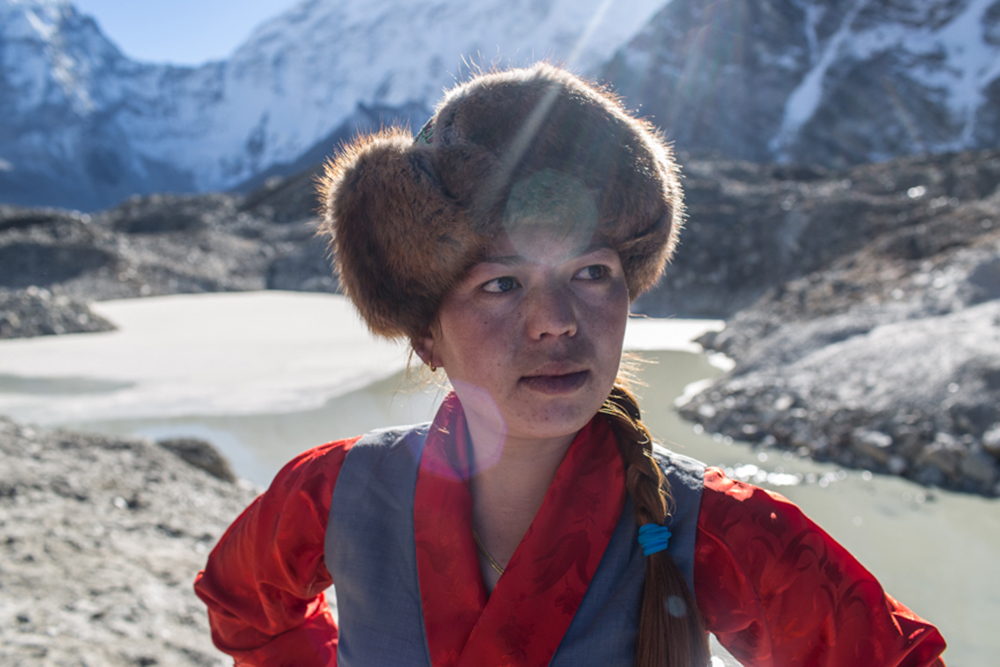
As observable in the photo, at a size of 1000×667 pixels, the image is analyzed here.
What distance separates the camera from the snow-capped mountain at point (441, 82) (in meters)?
34.8

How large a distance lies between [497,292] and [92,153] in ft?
254

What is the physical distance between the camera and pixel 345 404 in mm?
4926

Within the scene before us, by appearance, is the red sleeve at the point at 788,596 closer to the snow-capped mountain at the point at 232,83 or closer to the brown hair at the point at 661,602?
the brown hair at the point at 661,602

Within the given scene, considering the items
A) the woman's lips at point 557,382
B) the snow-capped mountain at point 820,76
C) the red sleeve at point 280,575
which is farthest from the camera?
the snow-capped mountain at point 820,76

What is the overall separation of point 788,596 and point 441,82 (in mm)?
48514

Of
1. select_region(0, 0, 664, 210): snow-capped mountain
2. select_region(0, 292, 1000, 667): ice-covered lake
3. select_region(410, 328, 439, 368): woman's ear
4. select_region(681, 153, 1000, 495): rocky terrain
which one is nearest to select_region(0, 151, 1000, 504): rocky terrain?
select_region(681, 153, 1000, 495): rocky terrain

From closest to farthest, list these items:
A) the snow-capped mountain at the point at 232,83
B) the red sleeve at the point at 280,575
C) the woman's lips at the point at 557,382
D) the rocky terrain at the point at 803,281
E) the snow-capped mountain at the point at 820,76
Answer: the woman's lips at the point at 557,382, the red sleeve at the point at 280,575, the rocky terrain at the point at 803,281, the snow-capped mountain at the point at 820,76, the snow-capped mountain at the point at 232,83

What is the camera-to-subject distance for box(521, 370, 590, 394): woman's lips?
782mm

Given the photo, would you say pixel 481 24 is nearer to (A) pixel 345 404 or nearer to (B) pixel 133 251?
(B) pixel 133 251

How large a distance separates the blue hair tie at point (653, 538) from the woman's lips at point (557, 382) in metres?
0.19

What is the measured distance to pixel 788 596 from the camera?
2.35 feet

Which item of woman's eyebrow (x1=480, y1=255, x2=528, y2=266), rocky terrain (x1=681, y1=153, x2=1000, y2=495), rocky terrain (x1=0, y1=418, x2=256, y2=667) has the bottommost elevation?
rocky terrain (x1=0, y1=418, x2=256, y2=667)

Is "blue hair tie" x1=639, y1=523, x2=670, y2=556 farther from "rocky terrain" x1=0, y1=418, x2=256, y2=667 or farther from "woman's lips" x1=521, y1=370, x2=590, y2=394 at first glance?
"rocky terrain" x1=0, y1=418, x2=256, y2=667

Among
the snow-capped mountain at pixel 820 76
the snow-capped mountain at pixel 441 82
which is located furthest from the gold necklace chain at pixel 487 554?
the snow-capped mountain at pixel 820 76
